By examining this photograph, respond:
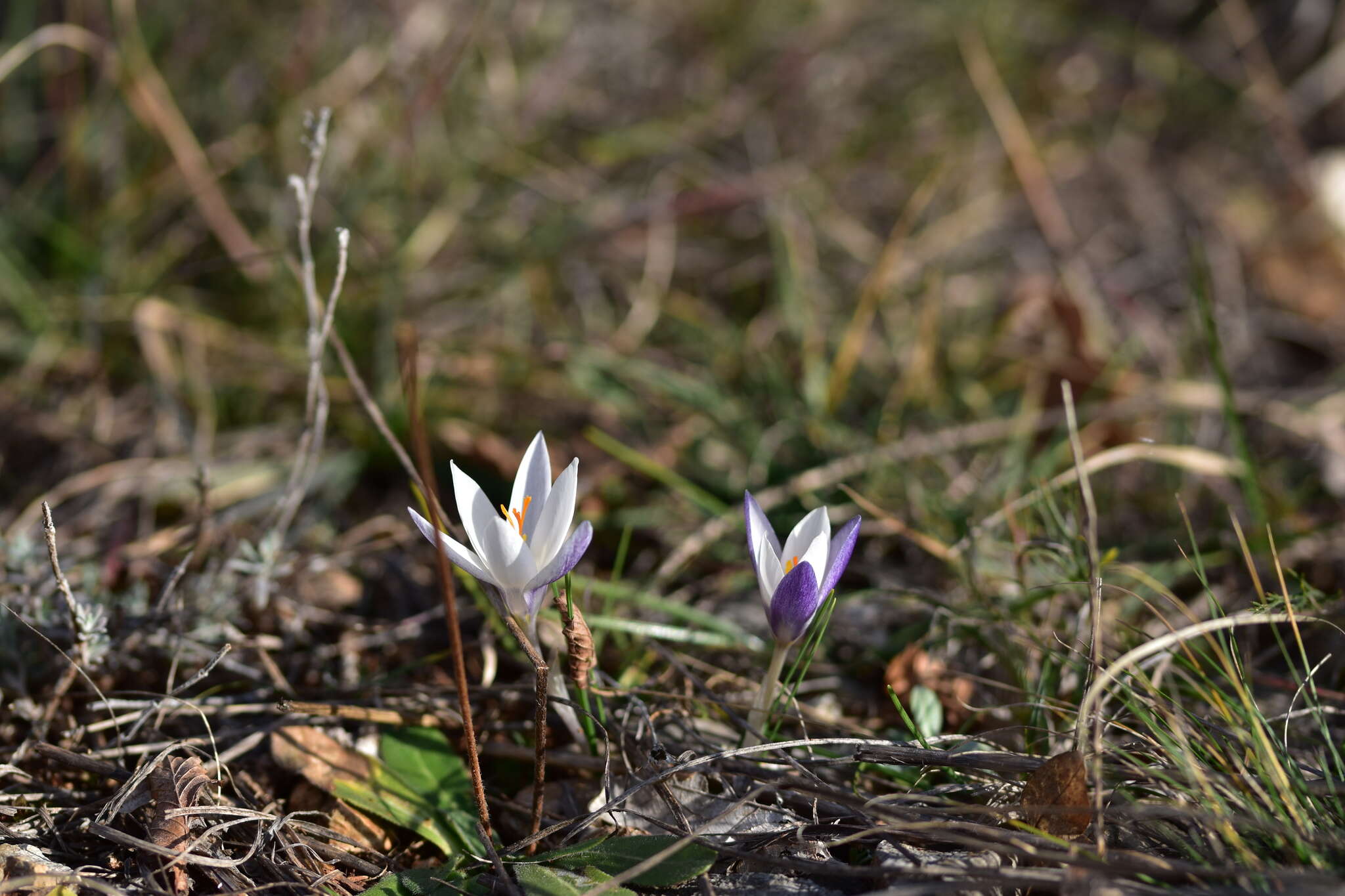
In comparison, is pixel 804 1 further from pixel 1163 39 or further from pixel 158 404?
pixel 158 404

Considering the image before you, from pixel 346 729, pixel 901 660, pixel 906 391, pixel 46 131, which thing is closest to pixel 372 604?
pixel 346 729

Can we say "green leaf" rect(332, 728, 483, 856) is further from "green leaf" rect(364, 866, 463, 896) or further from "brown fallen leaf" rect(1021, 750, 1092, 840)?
"brown fallen leaf" rect(1021, 750, 1092, 840)

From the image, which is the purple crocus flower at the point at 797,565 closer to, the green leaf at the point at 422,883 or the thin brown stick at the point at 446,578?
the thin brown stick at the point at 446,578

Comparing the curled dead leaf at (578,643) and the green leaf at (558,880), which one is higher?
the curled dead leaf at (578,643)

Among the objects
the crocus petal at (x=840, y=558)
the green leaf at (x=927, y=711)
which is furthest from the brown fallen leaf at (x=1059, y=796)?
the crocus petal at (x=840, y=558)

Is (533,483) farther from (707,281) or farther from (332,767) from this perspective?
(707,281)

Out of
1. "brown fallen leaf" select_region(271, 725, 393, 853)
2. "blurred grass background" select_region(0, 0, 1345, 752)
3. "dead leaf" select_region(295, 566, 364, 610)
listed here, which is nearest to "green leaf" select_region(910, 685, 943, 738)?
"blurred grass background" select_region(0, 0, 1345, 752)
